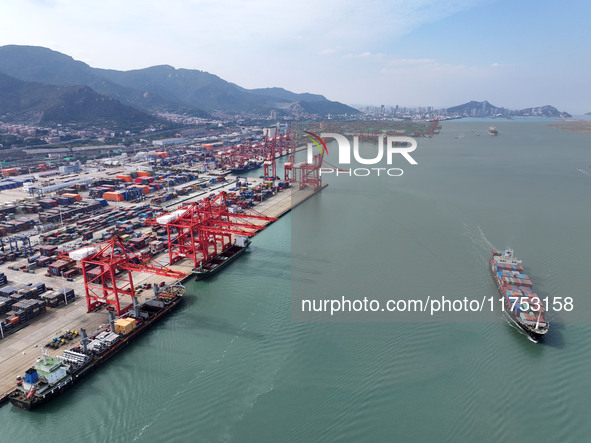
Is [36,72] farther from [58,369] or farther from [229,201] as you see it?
[58,369]

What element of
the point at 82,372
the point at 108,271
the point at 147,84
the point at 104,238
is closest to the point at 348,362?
the point at 82,372

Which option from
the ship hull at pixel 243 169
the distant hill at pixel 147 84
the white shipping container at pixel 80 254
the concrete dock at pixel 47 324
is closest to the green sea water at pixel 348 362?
the concrete dock at pixel 47 324

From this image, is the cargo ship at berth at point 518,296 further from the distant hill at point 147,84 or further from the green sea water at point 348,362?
the distant hill at point 147,84

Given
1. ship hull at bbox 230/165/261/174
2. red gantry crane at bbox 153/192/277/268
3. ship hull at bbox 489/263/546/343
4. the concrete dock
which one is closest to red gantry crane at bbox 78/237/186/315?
the concrete dock

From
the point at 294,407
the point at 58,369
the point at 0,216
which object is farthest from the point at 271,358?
the point at 0,216

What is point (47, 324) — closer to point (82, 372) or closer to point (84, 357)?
point (84, 357)

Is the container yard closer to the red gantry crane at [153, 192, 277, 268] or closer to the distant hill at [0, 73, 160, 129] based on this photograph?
the red gantry crane at [153, 192, 277, 268]
